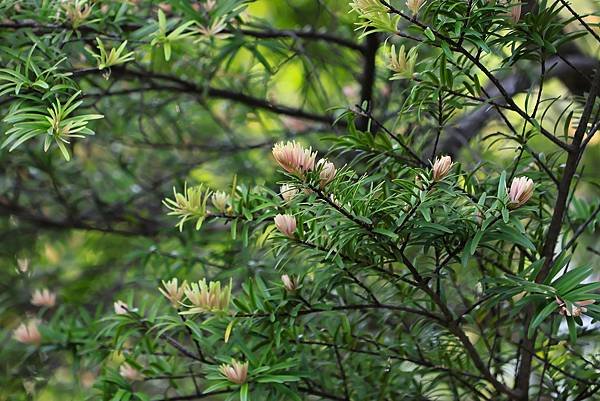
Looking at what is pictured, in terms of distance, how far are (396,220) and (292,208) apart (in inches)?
3.6

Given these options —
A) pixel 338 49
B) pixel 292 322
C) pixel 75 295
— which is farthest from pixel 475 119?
pixel 75 295

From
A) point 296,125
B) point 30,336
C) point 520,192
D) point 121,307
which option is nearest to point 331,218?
point 520,192

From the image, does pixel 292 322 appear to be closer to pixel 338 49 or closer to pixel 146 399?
pixel 146 399

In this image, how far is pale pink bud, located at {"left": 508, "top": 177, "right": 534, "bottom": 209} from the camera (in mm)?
592

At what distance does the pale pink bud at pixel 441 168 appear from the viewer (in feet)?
1.93

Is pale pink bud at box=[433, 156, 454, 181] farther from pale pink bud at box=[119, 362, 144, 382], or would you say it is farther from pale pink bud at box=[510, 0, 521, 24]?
pale pink bud at box=[119, 362, 144, 382]

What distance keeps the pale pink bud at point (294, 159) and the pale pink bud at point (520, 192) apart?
0.16 m

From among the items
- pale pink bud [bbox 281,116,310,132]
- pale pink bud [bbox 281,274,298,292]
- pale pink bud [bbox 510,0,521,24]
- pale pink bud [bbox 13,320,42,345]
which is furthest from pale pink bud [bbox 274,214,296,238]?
pale pink bud [bbox 281,116,310,132]

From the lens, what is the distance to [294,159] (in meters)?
0.58

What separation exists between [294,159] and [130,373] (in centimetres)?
41

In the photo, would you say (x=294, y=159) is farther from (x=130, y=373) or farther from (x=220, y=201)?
(x=130, y=373)

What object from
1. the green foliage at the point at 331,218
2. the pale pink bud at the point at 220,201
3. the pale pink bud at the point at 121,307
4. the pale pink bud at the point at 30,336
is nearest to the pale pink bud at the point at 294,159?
the green foliage at the point at 331,218

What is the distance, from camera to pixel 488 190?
73cm

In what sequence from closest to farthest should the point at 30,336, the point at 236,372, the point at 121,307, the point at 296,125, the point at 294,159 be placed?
the point at 294,159 → the point at 236,372 → the point at 121,307 → the point at 30,336 → the point at 296,125
